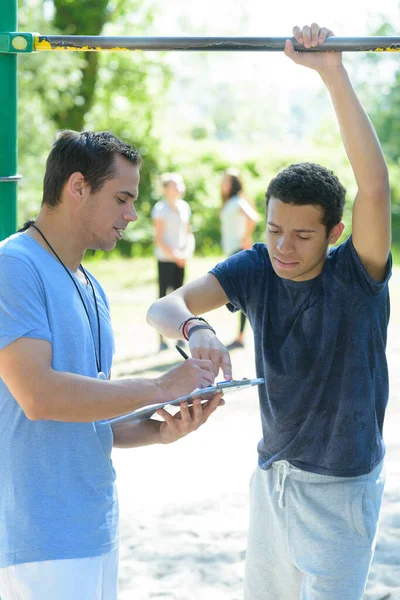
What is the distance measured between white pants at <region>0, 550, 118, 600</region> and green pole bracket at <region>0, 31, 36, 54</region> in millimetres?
1409

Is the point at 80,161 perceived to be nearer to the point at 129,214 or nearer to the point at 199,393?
the point at 129,214

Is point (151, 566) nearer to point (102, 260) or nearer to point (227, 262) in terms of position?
point (227, 262)

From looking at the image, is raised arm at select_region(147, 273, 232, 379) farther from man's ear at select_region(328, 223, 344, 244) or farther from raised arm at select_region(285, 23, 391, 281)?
raised arm at select_region(285, 23, 391, 281)

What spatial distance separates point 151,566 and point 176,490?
0.99 m

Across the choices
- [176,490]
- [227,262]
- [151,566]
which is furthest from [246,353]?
[227,262]

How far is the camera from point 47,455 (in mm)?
2230

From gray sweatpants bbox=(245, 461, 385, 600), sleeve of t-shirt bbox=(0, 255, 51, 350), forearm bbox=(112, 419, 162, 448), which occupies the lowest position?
gray sweatpants bbox=(245, 461, 385, 600)

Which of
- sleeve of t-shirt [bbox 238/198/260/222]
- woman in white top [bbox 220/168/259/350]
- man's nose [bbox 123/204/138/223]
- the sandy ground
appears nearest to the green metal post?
man's nose [bbox 123/204/138/223]

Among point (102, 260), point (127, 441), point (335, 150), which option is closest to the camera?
point (127, 441)

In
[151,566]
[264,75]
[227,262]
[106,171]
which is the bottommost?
[151,566]

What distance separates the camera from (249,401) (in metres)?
7.54

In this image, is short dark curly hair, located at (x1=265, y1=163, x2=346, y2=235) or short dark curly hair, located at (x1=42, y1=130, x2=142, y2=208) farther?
short dark curly hair, located at (x1=265, y1=163, x2=346, y2=235)

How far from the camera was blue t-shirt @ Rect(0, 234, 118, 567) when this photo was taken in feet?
7.18

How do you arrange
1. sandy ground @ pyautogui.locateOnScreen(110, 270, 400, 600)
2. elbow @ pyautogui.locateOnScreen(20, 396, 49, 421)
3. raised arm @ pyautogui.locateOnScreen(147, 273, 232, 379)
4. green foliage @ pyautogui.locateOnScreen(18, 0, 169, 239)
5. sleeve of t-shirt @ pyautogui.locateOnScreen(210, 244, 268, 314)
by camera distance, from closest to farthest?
elbow @ pyautogui.locateOnScreen(20, 396, 49, 421) < raised arm @ pyautogui.locateOnScreen(147, 273, 232, 379) < sleeve of t-shirt @ pyautogui.locateOnScreen(210, 244, 268, 314) < sandy ground @ pyautogui.locateOnScreen(110, 270, 400, 600) < green foliage @ pyautogui.locateOnScreen(18, 0, 169, 239)
